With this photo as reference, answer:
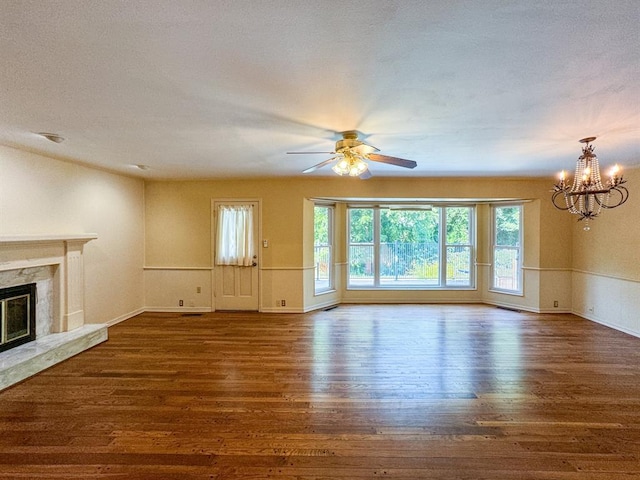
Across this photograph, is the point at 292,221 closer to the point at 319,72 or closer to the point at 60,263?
the point at 60,263

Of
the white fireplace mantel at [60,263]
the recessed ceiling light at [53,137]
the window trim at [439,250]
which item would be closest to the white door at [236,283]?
the window trim at [439,250]

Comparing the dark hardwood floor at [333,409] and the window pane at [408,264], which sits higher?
the window pane at [408,264]

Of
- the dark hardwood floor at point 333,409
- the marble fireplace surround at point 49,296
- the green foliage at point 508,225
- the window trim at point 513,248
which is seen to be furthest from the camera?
the green foliage at point 508,225

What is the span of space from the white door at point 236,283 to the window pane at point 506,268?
4.76 metres

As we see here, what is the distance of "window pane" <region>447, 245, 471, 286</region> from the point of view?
6770mm

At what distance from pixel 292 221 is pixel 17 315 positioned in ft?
12.7

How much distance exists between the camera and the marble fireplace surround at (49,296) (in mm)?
3381

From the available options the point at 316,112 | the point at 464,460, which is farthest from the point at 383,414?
the point at 316,112

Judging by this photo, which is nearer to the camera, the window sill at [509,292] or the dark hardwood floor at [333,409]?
the dark hardwood floor at [333,409]

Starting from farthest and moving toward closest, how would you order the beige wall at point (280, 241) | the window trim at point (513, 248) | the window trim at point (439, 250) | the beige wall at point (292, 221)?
1. the window trim at point (439, 250)
2. the window trim at point (513, 248)
3. the beige wall at point (292, 221)
4. the beige wall at point (280, 241)

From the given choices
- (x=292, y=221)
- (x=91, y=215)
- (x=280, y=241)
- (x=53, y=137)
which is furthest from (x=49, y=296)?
(x=292, y=221)

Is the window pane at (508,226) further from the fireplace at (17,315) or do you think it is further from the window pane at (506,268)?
the fireplace at (17,315)

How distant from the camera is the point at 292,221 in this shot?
19.4 ft

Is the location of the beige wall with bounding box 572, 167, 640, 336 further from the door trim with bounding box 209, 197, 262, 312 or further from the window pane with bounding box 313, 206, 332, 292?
the door trim with bounding box 209, 197, 262, 312
